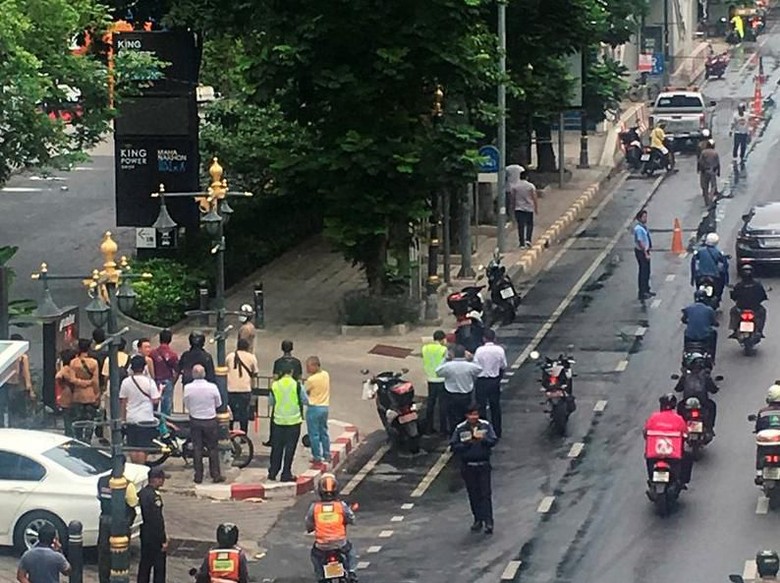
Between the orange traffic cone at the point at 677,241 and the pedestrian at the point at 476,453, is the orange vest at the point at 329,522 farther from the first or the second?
the orange traffic cone at the point at 677,241

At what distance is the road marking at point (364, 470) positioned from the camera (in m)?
25.1

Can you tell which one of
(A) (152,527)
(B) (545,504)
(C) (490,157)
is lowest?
(B) (545,504)

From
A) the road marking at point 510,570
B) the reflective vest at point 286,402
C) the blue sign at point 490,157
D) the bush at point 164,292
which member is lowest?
the road marking at point 510,570

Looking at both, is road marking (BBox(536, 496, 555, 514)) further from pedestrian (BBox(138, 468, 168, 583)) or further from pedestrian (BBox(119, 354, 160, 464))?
pedestrian (BBox(138, 468, 168, 583))

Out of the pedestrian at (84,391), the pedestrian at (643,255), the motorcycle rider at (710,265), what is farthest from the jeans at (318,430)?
the pedestrian at (643,255)

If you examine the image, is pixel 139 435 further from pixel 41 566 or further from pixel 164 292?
pixel 164 292

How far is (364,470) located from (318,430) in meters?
0.95

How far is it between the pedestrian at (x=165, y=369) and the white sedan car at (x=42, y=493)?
496 cm

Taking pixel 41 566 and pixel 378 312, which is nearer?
pixel 41 566

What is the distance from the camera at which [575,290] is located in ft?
125

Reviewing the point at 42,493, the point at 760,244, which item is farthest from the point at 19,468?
the point at 760,244

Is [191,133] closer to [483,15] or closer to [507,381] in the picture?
[483,15]

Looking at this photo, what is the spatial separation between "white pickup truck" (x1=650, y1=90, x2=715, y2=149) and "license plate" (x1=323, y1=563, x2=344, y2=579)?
126 feet

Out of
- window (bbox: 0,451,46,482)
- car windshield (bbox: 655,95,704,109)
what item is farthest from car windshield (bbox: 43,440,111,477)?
car windshield (bbox: 655,95,704,109)
